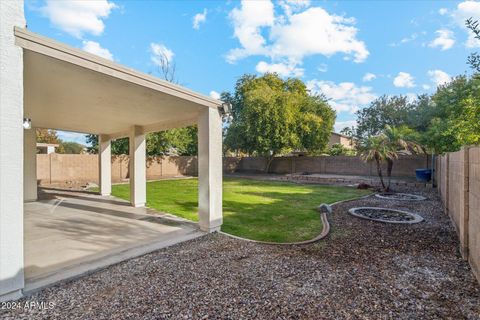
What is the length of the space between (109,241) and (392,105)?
33850 millimetres

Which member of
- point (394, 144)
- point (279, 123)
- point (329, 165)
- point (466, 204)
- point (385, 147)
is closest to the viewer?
point (466, 204)

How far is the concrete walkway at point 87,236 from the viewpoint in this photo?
3.70 meters

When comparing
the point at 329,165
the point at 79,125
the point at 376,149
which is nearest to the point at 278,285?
the point at 79,125

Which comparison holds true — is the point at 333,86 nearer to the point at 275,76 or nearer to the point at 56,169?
the point at 275,76

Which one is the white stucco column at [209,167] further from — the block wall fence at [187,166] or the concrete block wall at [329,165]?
the concrete block wall at [329,165]

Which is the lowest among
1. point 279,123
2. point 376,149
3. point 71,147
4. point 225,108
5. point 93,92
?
point 376,149

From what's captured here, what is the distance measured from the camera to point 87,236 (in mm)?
5094

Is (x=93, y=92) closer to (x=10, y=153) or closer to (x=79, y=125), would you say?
(x=10, y=153)

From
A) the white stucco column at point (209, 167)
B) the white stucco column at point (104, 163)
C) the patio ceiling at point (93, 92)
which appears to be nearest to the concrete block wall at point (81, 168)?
the white stucco column at point (104, 163)

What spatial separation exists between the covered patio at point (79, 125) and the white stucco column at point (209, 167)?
2 centimetres

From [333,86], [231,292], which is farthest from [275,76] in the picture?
[231,292]

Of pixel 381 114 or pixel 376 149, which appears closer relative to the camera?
pixel 376 149

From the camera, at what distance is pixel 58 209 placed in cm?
770

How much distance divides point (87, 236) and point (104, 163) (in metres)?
6.45
